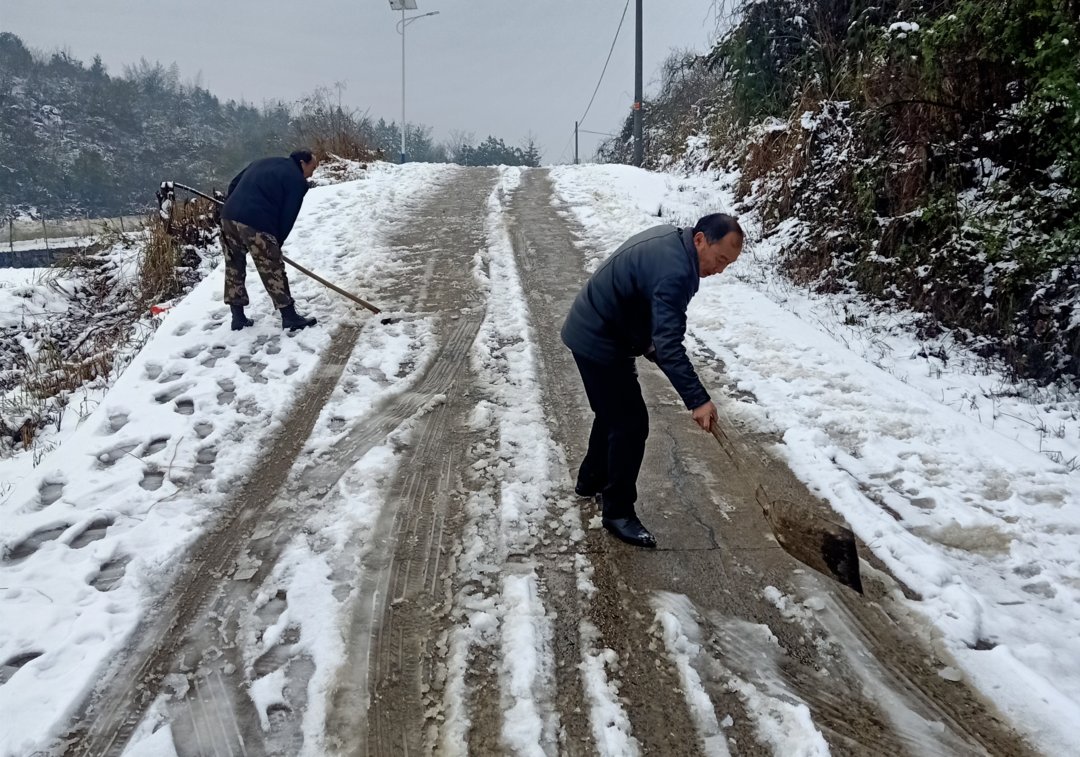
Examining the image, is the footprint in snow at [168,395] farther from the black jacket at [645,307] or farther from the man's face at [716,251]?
the man's face at [716,251]

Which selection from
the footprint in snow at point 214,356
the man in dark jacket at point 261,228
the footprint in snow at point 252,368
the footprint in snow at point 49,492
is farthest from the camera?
the man in dark jacket at point 261,228

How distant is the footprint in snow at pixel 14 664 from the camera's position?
8.25 ft

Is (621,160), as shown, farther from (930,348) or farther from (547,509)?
(547,509)

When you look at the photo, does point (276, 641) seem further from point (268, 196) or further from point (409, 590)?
point (268, 196)

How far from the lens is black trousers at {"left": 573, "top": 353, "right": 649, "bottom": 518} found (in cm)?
320

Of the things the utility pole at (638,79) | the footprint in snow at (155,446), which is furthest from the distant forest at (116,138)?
the footprint in snow at (155,446)

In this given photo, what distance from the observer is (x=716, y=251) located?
2900 mm

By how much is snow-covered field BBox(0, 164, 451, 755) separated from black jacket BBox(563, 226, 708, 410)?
164 centimetres

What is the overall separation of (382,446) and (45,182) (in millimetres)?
46663

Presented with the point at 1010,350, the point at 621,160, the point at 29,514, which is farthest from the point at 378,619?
the point at 621,160

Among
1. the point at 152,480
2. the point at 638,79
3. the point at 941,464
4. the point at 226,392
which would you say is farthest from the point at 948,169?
the point at 638,79

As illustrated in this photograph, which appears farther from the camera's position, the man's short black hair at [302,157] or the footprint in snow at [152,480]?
the man's short black hair at [302,157]

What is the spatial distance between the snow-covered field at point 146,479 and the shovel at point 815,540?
2.17m

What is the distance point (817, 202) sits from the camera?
7.91 metres
